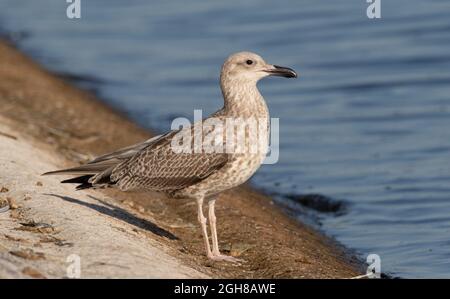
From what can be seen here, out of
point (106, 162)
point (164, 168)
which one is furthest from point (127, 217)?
point (164, 168)

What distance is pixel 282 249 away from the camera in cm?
995

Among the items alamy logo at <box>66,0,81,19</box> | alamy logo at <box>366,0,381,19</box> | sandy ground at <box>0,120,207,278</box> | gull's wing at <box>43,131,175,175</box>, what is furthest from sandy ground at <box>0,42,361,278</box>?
alamy logo at <box>66,0,81,19</box>

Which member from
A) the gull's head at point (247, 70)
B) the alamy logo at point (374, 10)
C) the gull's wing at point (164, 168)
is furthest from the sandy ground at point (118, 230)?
the alamy logo at point (374, 10)

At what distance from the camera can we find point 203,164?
925 centimetres

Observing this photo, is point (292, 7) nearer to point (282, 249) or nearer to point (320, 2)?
point (320, 2)

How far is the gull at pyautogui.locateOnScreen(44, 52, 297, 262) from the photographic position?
916 centimetres

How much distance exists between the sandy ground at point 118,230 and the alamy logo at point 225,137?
87 cm

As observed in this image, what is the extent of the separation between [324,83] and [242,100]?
377 inches

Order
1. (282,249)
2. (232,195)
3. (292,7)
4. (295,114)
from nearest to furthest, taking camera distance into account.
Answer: (282,249) → (232,195) → (295,114) → (292,7)

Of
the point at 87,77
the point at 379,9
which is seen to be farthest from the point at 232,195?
the point at 379,9

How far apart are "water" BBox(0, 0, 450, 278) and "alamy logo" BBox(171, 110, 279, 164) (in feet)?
7.40

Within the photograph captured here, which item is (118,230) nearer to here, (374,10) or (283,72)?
(283,72)

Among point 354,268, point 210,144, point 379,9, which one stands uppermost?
point 379,9

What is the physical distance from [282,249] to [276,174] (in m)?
4.81
